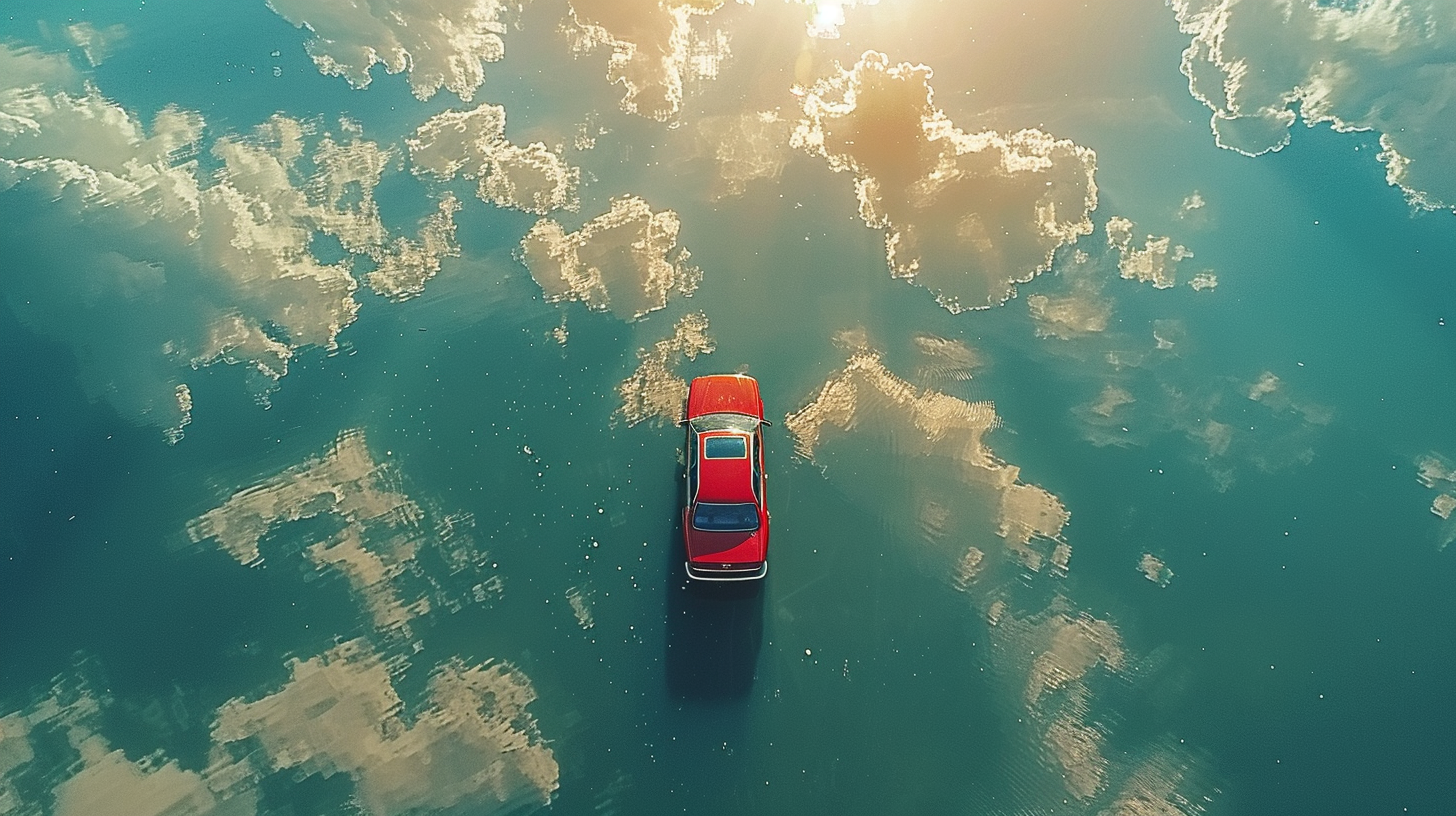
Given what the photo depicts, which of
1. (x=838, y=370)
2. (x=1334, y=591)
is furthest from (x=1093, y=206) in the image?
(x=1334, y=591)

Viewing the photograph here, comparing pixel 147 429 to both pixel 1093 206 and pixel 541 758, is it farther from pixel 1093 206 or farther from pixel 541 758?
pixel 1093 206

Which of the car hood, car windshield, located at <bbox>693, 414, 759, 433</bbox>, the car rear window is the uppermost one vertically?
car windshield, located at <bbox>693, 414, 759, 433</bbox>

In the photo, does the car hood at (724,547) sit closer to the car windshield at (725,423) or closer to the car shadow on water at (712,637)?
the car shadow on water at (712,637)

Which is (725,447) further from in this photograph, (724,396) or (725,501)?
(724,396)

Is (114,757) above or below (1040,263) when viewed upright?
below

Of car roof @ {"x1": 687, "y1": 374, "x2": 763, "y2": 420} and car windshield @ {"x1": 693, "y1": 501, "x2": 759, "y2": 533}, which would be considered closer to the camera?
car windshield @ {"x1": 693, "y1": 501, "x2": 759, "y2": 533}

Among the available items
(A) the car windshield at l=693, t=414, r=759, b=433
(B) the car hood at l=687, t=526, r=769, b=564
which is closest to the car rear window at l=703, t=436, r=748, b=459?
(A) the car windshield at l=693, t=414, r=759, b=433

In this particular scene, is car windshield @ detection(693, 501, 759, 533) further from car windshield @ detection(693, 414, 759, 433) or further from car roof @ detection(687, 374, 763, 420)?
car roof @ detection(687, 374, 763, 420)
